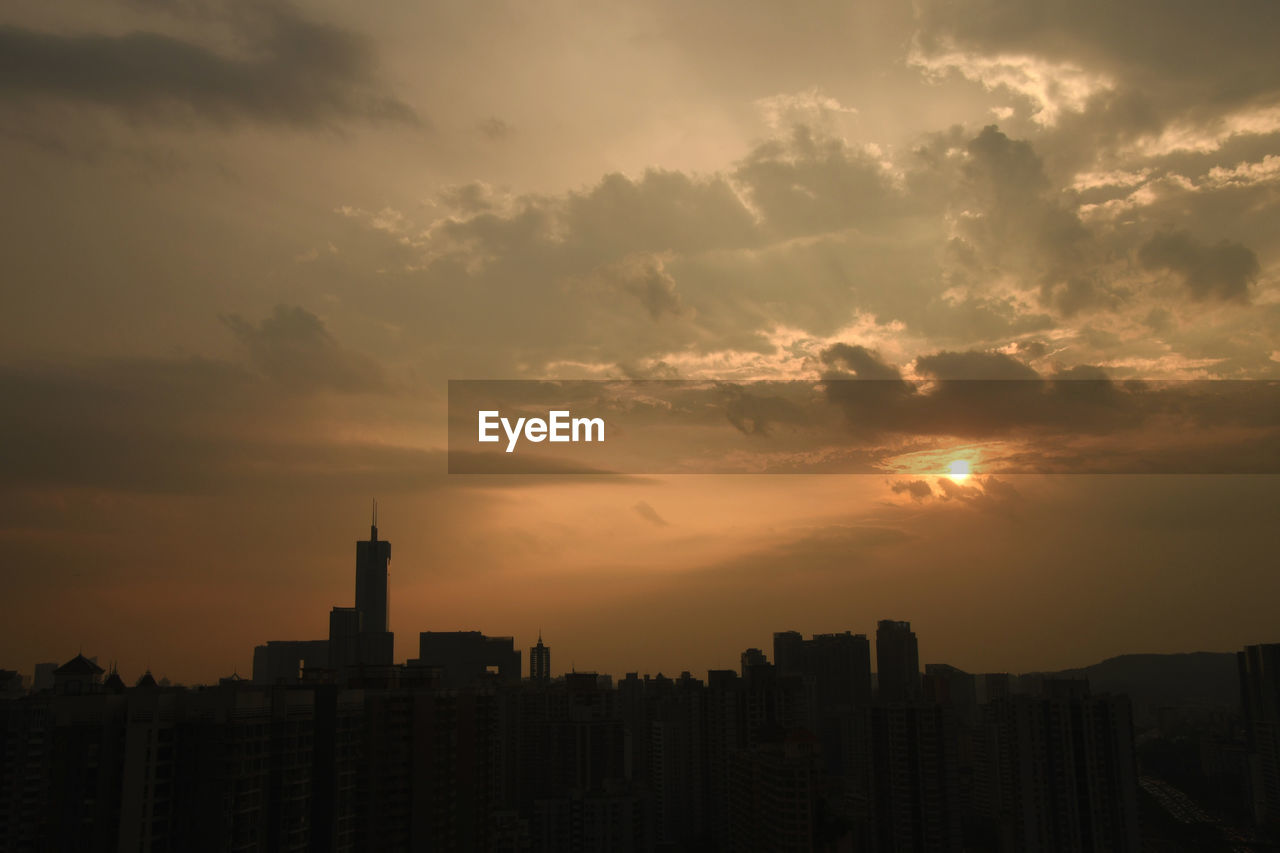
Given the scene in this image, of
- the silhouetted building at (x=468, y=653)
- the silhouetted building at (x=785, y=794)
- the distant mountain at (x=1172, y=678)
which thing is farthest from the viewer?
the silhouetted building at (x=468, y=653)

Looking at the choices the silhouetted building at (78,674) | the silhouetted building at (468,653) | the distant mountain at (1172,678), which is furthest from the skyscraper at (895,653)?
the silhouetted building at (78,674)

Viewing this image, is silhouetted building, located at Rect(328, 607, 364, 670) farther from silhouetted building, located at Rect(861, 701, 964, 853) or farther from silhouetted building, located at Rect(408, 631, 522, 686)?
silhouetted building, located at Rect(861, 701, 964, 853)

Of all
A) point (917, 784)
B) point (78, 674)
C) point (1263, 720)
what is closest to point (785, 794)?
point (917, 784)

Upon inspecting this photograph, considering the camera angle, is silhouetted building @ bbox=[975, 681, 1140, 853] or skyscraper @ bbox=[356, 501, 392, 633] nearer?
silhouetted building @ bbox=[975, 681, 1140, 853]

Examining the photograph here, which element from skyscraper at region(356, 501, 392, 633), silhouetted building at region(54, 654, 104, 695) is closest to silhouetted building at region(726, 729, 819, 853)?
silhouetted building at region(54, 654, 104, 695)

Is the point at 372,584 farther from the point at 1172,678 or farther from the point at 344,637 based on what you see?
the point at 1172,678

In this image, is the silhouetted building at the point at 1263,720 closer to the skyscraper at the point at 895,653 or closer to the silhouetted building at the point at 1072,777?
the silhouetted building at the point at 1072,777

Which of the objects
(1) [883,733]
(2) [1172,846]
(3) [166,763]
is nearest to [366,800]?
(3) [166,763]

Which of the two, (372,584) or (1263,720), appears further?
(372,584)

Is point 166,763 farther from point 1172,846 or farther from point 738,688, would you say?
point 1172,846
